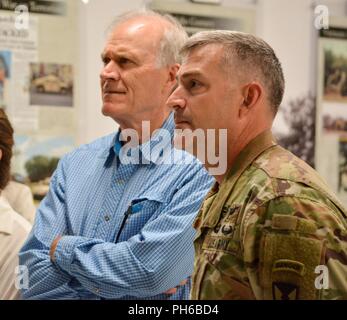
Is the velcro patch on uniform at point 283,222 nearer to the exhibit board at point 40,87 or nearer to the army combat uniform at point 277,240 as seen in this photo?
the army combat uniform at point 277,240

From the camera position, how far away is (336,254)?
1.47 metres

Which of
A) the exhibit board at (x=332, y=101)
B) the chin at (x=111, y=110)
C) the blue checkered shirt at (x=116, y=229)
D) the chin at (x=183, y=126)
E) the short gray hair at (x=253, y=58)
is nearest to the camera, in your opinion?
the short gray hair at (x=253, y=58)

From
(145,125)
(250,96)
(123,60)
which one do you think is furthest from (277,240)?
(123,60)

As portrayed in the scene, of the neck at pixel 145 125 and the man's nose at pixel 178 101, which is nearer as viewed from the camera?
the man's nose at pixel 178 101

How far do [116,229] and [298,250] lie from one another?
0.94m

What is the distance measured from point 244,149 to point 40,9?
1.48m

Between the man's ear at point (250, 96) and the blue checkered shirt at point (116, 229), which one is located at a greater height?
the man's ear at point (250, 96)

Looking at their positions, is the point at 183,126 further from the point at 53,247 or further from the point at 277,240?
the point at 53,247

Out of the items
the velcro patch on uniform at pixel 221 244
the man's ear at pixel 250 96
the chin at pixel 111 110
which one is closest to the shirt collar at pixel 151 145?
the chin at pixel 111 110

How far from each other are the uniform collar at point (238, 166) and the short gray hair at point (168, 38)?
30.9 inches

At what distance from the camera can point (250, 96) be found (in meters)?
1.80

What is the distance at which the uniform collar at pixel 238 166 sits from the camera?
171cm

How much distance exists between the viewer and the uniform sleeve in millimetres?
1472

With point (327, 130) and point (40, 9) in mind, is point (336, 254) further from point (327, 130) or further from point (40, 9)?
point (40, 9)
